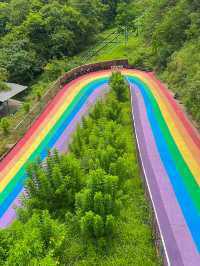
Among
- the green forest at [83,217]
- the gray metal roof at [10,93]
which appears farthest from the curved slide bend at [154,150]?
the gray metal roof at [10,93]

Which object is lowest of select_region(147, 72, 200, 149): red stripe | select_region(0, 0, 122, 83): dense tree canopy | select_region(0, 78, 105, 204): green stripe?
select_region(0, 78, 105, 204): green stripe

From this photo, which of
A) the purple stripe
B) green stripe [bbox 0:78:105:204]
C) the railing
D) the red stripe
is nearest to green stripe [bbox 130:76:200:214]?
the purple stripe

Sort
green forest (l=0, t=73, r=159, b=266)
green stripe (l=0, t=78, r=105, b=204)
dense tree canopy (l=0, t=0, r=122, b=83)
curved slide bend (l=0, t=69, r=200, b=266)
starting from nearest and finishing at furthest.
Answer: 1. green forest (l=0, t=73, r=159, b=266)
2. curved slide bend (l=0, t=69, r=200, b=266)
3. green stripe (l=0, t=78, r=105, b=204)
4. dense tree canopy (l=0, t=0, r=122, b=83)

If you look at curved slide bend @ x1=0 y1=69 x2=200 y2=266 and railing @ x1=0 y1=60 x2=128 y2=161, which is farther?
railing @ x1=0 y1=60 x2=128 y2=161

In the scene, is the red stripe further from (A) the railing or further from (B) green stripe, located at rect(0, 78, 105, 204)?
(A) the railing

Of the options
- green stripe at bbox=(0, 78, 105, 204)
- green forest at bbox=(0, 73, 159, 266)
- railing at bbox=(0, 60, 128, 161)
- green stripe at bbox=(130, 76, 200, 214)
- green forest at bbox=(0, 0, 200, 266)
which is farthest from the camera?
railing at bbox=(0, 60, 128, 161)

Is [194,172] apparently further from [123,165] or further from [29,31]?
[29,31]

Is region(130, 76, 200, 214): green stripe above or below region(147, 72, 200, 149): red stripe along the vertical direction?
below

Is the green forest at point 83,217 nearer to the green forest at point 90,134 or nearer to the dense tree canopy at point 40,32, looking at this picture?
the green forest at point 90,134

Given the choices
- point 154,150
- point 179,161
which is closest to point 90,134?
point 154,150
